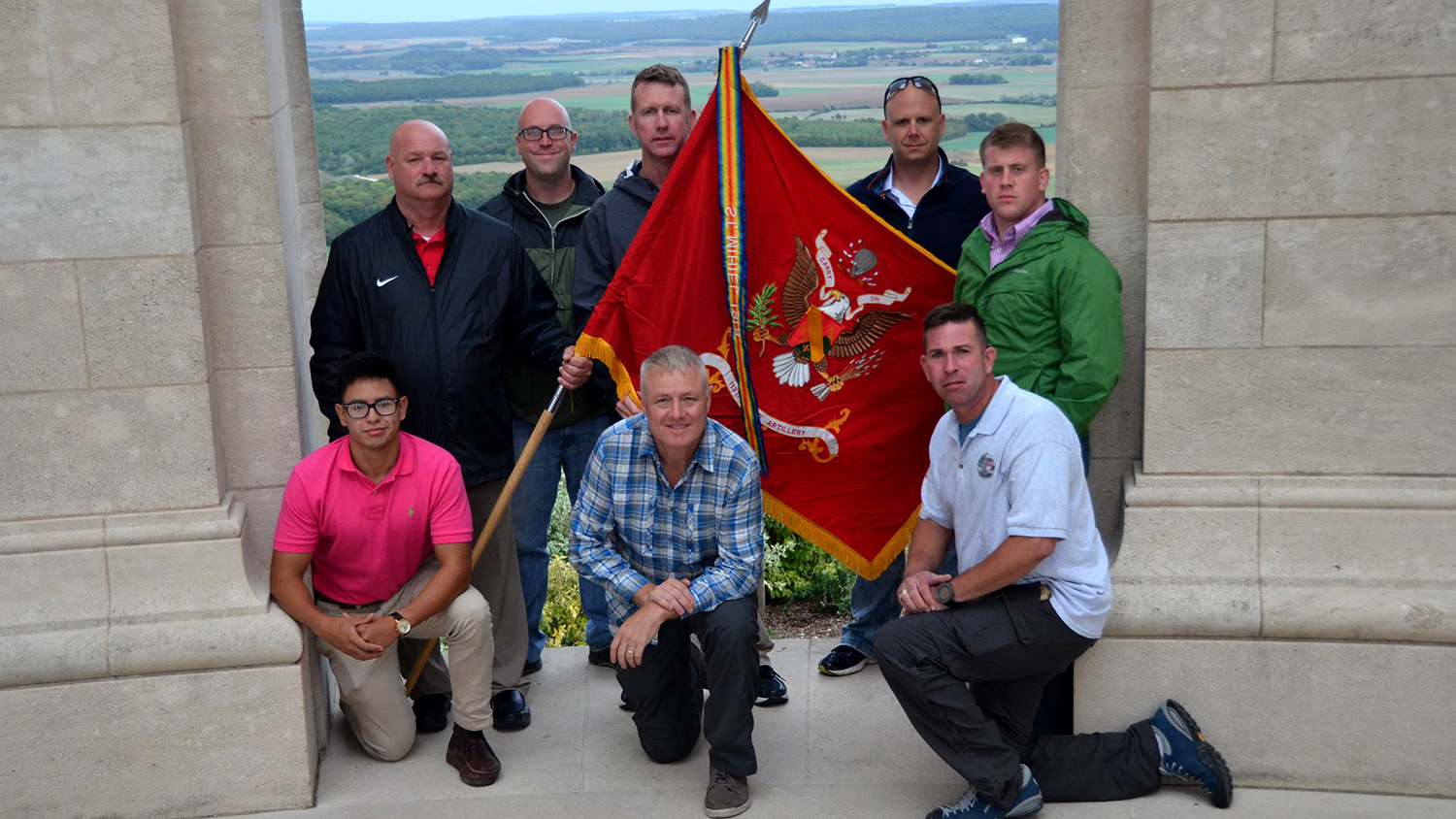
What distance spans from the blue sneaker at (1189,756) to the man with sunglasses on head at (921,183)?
1.00 m

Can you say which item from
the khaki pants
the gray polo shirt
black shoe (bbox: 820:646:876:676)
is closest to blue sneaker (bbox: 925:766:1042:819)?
the gray polo shirt

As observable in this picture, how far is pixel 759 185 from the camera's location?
15.7 ft

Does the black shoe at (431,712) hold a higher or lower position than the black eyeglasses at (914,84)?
lower

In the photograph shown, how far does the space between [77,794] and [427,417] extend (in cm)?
172

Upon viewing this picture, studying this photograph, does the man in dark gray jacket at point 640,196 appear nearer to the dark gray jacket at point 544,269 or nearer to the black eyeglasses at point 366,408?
the dark gray jacket at point 544,269

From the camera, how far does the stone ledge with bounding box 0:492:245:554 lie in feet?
14.0

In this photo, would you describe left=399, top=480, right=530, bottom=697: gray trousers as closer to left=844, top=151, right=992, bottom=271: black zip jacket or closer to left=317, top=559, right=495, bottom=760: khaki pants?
left=317, top=559, right=495, bottom=760: khaki pants

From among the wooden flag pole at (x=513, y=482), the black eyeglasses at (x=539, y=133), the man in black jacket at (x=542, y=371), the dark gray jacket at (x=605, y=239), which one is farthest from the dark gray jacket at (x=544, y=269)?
the wooden flag pole at (x=513, y=482)

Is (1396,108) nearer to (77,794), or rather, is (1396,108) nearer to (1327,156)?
(1327,156)

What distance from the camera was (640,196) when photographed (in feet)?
16.8

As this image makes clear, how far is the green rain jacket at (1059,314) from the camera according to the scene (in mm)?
4098

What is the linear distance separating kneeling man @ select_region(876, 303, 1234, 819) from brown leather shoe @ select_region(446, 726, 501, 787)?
4.98 feet

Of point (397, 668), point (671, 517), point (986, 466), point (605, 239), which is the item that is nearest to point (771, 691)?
point (671, 517)

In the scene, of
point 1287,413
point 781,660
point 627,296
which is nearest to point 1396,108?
point 1287,413
